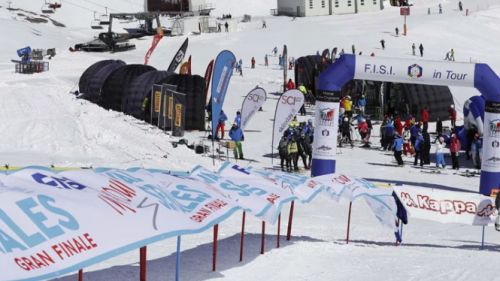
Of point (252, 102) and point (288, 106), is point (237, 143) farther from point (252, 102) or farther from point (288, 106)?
point (288, 106)

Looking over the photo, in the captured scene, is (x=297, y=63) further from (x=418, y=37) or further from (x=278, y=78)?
(x=418, y=37)

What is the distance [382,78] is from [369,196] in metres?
7.77

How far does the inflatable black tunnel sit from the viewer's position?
3189cm

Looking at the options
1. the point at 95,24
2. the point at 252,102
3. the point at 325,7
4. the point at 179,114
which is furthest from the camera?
the point at 325,7

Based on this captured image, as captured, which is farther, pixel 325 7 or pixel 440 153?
pixel 325 7

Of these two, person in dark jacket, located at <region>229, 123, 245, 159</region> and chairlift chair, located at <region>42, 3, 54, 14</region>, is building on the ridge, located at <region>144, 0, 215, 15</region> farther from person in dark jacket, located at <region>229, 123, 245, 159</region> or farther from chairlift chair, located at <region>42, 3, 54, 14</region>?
person in dark jacket, located at <region>229, 123, 245, 159</region>

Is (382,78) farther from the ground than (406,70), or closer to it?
closer to it

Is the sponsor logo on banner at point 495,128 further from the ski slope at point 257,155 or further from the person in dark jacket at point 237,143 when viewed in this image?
the person in dark jacket at point 237,143

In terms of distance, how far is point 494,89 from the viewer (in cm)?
2012

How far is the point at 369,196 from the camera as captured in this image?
14.1 meters

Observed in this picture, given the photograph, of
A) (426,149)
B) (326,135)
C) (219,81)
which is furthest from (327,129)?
(426,149)

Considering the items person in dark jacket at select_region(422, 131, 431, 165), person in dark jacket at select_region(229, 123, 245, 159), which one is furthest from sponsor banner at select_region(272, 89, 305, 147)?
person in dark jacket at select_region(422, 131, 431, 165)

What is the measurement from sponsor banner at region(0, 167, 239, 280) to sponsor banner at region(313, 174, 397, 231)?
3305 mm

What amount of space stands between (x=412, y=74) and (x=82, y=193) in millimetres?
13174
